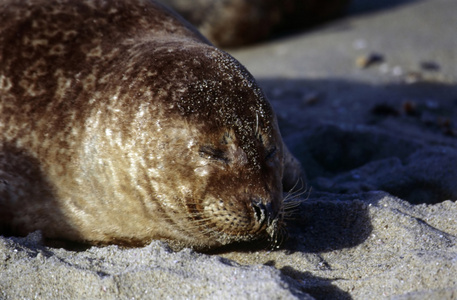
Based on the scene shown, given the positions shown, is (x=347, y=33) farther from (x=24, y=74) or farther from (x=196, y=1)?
(x=24, y=74)

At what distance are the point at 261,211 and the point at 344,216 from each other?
0.71 metres

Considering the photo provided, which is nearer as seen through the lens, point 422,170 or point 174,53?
point 174,53

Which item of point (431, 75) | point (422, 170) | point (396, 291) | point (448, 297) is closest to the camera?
point (448, 297)

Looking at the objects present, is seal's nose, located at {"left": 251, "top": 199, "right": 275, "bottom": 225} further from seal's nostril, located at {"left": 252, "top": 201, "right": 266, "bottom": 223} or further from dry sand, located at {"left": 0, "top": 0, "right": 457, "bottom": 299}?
dry sand, located at {"left": 0, "top": 0, "right": 457, "bottom": 299}

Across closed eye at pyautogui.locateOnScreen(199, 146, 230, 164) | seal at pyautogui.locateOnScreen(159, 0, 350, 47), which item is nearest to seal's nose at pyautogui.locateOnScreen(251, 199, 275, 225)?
closed eye at pyautogui.locateOnScreen(199, 146, 230, 164)

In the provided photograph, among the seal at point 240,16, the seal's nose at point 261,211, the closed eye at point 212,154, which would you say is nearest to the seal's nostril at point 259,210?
the seal's nose at point 261,211

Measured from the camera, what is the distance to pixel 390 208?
142 inches

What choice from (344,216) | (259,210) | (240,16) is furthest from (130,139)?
(240,16)

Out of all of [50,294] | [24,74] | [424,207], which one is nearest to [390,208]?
[424,207]

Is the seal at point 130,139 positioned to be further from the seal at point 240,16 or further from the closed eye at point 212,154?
the seal at point 240,16

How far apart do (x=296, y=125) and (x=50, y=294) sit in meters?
3.01

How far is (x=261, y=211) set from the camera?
3.17 m

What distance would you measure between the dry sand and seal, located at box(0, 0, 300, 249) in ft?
0.73

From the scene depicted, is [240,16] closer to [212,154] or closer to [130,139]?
[130,139]
